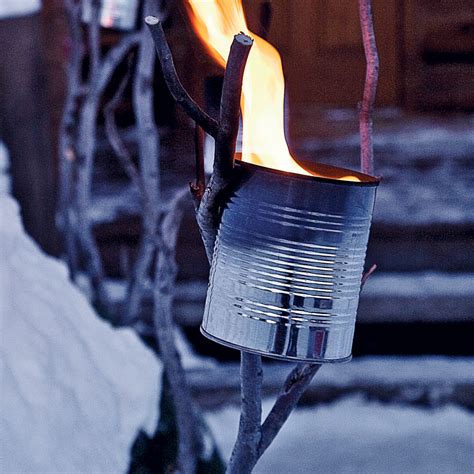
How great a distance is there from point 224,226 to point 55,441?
119cm

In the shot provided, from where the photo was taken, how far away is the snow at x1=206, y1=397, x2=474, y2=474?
339cm

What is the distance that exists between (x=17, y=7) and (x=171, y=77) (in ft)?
7.38

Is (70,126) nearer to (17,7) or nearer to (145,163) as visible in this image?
(17,7)

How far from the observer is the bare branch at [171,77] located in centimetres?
128

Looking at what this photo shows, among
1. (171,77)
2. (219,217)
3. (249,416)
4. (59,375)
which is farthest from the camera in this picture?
(59,375)

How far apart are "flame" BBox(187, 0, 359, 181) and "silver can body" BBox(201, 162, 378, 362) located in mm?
164

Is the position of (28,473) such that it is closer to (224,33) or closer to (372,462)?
(224,33)

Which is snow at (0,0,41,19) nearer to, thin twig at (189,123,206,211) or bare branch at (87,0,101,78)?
bare branch at (87,0,101,78)

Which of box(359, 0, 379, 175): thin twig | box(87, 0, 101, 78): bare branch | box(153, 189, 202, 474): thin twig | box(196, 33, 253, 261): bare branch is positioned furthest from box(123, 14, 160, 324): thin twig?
box(196, 33, 253, 261): bare branch

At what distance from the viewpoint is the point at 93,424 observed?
102 inches

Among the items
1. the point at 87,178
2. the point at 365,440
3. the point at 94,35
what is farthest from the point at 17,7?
the point at 365,440

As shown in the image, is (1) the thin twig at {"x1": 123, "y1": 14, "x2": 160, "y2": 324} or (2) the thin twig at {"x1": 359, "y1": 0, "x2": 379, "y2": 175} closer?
(2) the thin twig at {"x1": 359, "y1": 0, "x2": 379, "y2": 175}

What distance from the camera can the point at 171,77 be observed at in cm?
129

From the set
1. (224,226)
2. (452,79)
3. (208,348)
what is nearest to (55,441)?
(224,226)
